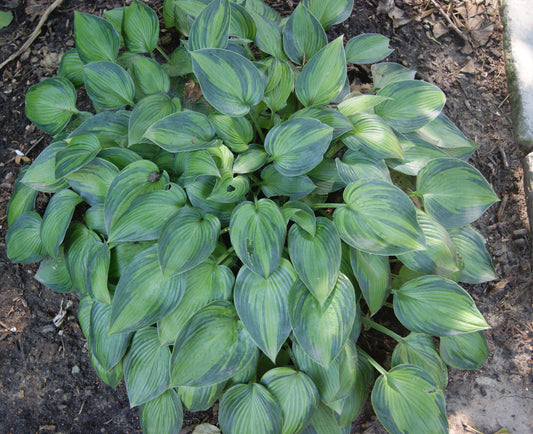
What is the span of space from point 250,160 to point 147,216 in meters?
0.42

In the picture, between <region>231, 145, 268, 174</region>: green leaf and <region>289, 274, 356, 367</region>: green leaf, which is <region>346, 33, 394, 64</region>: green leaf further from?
<region>289, 274, 356, 367</region>: green leaf

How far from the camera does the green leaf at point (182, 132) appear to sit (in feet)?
4.97

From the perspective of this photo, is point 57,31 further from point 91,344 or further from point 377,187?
point 377,187

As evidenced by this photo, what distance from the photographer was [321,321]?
1.45 metres

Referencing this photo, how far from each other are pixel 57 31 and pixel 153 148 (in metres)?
1.26

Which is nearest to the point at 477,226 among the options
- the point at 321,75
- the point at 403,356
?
the point at 403,356

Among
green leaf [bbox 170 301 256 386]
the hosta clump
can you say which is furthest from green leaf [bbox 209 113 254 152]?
green leaf [bbox 170 301 256 386]

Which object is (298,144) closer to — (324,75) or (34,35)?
(324,75)

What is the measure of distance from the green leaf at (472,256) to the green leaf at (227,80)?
982 millimetres

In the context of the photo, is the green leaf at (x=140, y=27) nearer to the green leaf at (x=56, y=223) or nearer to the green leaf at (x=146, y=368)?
the green leaf at (x=56, y=223)

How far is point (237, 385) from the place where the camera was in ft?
5.19

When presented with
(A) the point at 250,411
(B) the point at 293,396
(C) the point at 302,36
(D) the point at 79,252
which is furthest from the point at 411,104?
(D) the point at 79,252

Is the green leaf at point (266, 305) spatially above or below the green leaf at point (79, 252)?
below

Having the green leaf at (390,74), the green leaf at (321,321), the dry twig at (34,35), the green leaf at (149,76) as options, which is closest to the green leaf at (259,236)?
the green leaf at (321,321)
